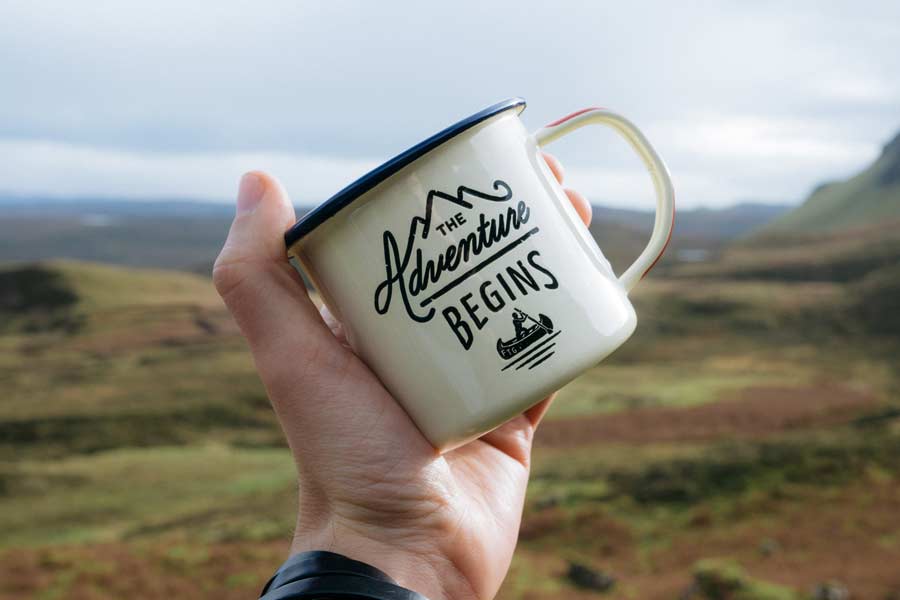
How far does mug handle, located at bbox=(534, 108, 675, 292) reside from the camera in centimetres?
243

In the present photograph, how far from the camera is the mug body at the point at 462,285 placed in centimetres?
207

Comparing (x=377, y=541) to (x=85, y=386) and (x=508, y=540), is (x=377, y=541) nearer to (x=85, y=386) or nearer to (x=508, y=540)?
(x=508, y=540)

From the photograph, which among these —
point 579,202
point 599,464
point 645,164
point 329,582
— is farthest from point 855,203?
point 329,582

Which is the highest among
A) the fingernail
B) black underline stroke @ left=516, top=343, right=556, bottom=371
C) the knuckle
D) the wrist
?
the fingernail

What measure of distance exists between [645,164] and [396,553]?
1358 millimetres

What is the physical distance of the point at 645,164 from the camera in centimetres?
251

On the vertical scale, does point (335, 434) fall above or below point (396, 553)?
above

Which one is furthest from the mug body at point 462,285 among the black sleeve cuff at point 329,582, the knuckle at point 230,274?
the black sleeve cuff at point 329,582

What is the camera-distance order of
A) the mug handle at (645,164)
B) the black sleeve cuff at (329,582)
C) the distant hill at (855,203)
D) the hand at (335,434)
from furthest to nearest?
the distant hill at (855,203), the mug handle at (645,164), the hand at (335,434), the black sleeve cuff at (329,582)

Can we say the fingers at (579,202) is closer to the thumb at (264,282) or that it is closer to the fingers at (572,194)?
the fingers at (572,194)

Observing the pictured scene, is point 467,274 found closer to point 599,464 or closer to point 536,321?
point 536,321

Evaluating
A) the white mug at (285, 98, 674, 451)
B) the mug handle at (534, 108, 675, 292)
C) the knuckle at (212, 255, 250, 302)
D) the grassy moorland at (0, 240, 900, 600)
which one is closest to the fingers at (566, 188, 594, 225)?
the mug handle at (534, 108, 675, 292)

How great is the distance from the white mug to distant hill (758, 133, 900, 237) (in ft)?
351

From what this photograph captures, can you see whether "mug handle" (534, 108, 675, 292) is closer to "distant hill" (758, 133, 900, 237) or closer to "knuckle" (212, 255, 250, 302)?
"knuckle" (212, 255, 250, 302)
